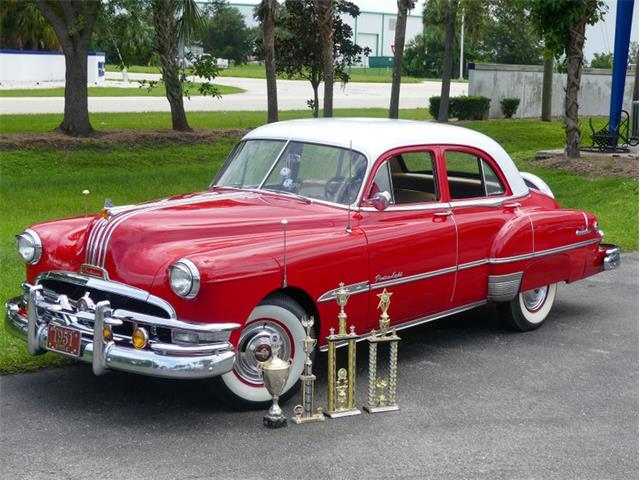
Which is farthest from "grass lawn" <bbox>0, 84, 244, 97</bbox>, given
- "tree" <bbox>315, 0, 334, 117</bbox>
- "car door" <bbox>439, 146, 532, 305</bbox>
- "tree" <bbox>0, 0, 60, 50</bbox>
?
"car door" <bbox>439, 146, 532, 305</bbox>

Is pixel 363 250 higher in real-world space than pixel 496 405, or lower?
higher

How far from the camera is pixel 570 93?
60.0 ft

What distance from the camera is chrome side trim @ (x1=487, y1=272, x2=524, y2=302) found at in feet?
24.5

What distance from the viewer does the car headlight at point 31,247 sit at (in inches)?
252

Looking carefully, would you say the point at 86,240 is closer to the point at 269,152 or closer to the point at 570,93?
the point at 269,152

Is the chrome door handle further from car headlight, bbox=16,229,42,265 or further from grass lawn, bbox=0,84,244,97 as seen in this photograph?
grass lawn, bbox=0,84,244,97

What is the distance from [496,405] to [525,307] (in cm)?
195

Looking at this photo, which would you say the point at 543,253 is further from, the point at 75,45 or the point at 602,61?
the point at 602,61

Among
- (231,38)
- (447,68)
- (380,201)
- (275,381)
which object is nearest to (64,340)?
(275,381)

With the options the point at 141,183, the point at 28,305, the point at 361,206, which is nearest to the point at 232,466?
the point at 28,305

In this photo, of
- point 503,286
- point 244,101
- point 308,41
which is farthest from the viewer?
point 244,101

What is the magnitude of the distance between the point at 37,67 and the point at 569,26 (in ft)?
104

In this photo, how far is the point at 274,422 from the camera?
18.5ft

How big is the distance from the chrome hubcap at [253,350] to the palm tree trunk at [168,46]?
13.4m
